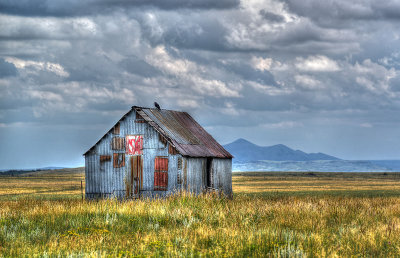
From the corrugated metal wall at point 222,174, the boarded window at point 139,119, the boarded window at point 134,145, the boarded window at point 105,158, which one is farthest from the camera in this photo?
the corrugated metal wall at point 222,174

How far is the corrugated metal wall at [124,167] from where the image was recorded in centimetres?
3175

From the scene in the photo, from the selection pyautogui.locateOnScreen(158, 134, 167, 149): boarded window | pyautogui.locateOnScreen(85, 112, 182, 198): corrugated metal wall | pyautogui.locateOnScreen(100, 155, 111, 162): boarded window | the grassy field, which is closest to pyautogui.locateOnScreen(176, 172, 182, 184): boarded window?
pyautogui.locateOnScreen(85, 112, 182, 198): corrugated metal wall

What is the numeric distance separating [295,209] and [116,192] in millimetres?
16270

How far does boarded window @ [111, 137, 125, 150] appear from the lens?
33.4m

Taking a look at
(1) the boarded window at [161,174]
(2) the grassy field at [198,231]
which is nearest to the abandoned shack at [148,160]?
(1) the boarded window at [161,174]

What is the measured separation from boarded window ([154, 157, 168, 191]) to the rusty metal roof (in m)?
1.21

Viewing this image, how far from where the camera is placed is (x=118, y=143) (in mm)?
33625

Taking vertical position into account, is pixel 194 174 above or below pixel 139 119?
below

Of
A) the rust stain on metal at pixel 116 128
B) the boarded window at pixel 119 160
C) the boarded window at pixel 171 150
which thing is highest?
the rust stain on metal at pixel 116 128

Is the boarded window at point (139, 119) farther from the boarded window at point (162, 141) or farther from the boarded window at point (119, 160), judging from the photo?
the boarded window at point (119, 160)

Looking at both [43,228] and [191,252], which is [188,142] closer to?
[43,228]

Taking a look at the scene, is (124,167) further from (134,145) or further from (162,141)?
(162,141)

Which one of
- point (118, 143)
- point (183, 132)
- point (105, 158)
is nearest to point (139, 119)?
point (118, 143)

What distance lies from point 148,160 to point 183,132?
4.04 m
